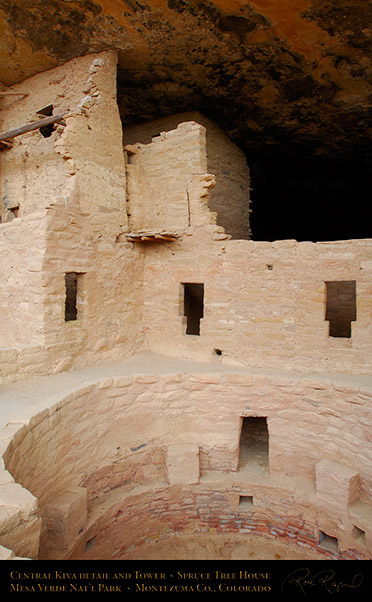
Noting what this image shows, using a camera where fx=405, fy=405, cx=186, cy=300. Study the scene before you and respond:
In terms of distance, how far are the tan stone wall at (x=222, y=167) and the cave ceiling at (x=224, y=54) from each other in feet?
0.87

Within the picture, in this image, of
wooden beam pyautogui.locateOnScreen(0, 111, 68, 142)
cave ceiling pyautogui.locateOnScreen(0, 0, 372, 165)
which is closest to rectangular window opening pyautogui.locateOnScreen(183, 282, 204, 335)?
cave ceiling pyautogui.locateOnScreen(0, 0, 372, 165)

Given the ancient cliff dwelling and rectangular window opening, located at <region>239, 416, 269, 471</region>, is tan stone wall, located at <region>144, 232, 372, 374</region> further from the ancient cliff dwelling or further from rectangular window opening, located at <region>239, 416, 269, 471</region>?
rectangular window opening, located at <region>239, 416, 269, 471</region>

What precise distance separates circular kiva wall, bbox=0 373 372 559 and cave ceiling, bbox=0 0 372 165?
5.62 m

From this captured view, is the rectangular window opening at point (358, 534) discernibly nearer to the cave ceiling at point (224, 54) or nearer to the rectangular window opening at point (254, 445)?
the rectangular window opening at point (254, 445)

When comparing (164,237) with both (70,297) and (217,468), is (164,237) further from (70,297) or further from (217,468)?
(217,468)

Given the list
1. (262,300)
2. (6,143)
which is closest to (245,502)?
(262,300)

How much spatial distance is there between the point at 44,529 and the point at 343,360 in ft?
15.8

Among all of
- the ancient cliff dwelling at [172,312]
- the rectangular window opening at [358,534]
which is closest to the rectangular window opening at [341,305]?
the ancient cliff dwelling at [172,312]

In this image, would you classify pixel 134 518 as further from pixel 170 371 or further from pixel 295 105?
pixel 295 105

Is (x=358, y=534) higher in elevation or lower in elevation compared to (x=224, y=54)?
lower

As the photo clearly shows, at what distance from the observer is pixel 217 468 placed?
679 centimetres

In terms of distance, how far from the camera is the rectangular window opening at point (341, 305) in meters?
7.95

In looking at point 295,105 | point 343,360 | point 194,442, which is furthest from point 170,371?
point 295,105

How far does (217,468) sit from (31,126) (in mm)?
6853
